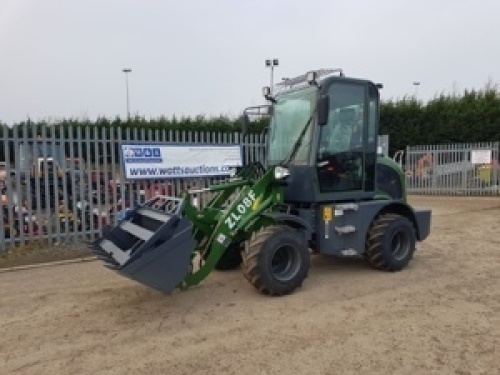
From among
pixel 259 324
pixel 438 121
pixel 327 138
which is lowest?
pixel 259 324

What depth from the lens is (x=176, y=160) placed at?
1008cm

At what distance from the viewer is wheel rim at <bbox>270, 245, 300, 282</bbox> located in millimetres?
5530

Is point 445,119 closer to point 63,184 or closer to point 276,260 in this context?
point 63,184

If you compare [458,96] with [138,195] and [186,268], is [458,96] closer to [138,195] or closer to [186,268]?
[138,195]

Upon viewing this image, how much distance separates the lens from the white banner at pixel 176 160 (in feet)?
30.9

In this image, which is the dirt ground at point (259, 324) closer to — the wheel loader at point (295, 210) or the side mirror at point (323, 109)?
the wheel loader at point (295, 210)

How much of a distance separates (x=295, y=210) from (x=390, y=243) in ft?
4.58

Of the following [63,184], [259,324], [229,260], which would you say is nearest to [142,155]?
[63,184]

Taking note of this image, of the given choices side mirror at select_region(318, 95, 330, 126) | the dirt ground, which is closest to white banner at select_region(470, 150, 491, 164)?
the dirt ground

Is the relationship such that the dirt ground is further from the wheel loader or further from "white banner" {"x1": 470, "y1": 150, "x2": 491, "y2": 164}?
"white banner" {"x1": 470, "y1": 150, "x2": 491, "y2": 164}

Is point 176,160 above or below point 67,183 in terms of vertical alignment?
above

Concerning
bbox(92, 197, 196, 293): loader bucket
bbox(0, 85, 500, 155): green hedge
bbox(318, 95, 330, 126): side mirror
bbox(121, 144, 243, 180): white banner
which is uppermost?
bbox(0, 85, 500, 155): green hedge

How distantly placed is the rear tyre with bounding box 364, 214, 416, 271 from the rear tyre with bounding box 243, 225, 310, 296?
1.22m

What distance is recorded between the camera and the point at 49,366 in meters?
3.86
